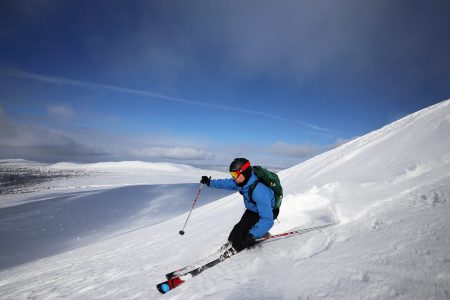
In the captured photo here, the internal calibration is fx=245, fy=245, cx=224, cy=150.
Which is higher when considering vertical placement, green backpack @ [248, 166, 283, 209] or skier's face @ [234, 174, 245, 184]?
skier's face @ [234, 174, 245, 184]

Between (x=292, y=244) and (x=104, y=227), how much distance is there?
14517 millimetres

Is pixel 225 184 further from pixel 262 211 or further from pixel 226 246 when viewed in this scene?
pixel 262 211

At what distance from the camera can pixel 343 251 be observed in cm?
299

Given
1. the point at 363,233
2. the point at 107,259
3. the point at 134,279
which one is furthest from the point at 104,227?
the point at 363,233

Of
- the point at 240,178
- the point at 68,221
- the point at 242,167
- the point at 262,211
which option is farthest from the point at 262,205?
the point at 68,221

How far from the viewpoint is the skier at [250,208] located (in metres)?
3.58

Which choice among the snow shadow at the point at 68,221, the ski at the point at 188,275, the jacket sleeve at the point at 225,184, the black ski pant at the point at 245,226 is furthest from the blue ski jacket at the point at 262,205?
the snow shadow at the point at 68,221

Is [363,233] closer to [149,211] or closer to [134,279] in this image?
[134,279]

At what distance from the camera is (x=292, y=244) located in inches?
148

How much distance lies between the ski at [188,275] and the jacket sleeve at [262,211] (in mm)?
665

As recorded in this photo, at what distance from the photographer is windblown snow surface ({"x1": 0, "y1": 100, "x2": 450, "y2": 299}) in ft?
7.71

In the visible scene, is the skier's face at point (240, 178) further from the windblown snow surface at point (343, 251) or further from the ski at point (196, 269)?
the windblown snow surface at point (343, 251)

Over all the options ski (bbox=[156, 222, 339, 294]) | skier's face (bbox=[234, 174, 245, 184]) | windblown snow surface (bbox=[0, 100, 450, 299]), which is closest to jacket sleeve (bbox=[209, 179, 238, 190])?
skier's face (bbox=[234, 174, 245, 184])

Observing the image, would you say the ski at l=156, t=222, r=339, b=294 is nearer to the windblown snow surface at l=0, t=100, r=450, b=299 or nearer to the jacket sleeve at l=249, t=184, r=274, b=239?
the windblown snow surface at l=0, t=100, r=450, b=299
